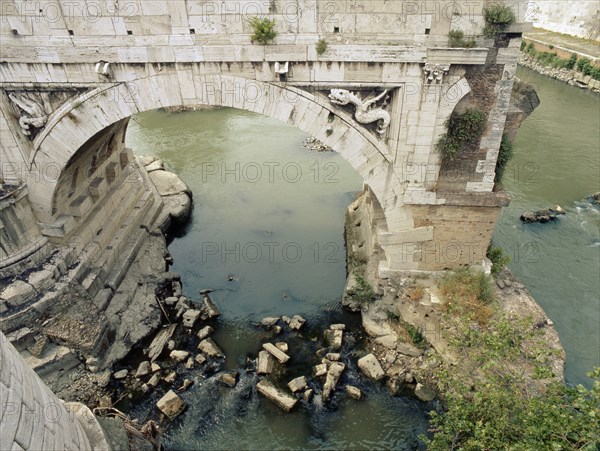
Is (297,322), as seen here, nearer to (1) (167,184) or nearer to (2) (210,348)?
(2) (210,348)

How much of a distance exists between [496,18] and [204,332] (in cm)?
907

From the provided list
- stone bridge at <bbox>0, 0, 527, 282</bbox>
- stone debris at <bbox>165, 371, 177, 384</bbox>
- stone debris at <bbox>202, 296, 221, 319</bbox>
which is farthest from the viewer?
stone debris at <bbox>202, 296, 221, 319</bbox>

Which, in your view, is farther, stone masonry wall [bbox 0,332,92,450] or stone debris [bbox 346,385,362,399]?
stone debris [bbox 346,385,362,399]

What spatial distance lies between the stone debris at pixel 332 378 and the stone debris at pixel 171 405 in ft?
9.91

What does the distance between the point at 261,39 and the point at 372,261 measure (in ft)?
20.1

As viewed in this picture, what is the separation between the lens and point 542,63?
31.6m

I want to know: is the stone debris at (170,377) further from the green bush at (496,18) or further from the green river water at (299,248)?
the green bush at (496,18)

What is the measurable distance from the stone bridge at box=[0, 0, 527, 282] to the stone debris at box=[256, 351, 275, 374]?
3912 mm

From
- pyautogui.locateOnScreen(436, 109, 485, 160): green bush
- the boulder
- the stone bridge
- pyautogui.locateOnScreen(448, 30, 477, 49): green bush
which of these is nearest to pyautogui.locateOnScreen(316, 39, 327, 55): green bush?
the stone bridge

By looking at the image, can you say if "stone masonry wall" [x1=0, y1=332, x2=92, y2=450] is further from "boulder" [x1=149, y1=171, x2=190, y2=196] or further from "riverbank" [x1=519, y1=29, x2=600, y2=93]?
"riverbank" [x1=519, y1=29, x2=600, y2=93]

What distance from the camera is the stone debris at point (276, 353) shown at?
9.76 m

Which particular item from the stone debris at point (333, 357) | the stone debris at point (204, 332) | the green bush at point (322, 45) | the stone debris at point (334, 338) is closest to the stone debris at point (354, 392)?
the stone debris at point (333, 357)

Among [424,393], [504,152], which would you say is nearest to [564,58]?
[504,152]

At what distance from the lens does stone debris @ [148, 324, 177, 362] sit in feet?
32.5
